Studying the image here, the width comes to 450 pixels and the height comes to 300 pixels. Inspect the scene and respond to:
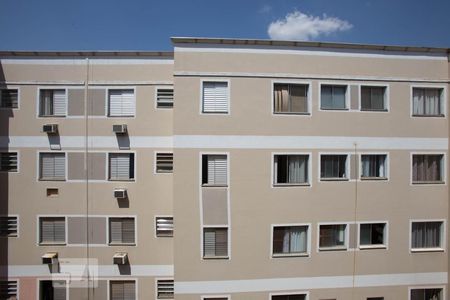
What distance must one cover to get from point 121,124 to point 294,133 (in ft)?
20.3

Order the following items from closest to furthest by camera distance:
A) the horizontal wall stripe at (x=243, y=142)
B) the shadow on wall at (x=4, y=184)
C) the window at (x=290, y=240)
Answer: the horizontal wall stripe at (x=243, y=142) → the window at (x=290, y=240) → the shadow on wall at (x=4, y=184)

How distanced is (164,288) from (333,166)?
762 cm

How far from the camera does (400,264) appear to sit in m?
7.01

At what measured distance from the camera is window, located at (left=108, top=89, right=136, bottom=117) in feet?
24.4

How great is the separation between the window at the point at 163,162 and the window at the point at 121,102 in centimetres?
195

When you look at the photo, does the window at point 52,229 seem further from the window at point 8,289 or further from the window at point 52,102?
the window at point 52,102

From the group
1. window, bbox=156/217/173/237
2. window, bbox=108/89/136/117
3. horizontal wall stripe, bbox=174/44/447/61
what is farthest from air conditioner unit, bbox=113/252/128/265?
horizontal wall stripe, bbox=174/44/447/61

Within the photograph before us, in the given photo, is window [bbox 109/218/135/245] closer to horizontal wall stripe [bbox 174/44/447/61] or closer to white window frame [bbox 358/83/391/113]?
horizontal wall stripe [bbox 174/44/447/61]

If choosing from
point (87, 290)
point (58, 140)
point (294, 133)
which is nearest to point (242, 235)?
point (294, 133)

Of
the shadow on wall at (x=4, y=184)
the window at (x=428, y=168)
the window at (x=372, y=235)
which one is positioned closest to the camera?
the window at (x=372, y=235)

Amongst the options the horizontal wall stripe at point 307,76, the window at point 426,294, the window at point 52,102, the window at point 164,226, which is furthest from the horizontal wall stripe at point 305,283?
the window at point 52,102

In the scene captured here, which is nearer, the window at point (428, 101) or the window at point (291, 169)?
the window at point (291, 169)

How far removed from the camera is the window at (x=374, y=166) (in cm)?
698

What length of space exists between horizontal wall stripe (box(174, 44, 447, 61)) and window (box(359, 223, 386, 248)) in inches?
235
